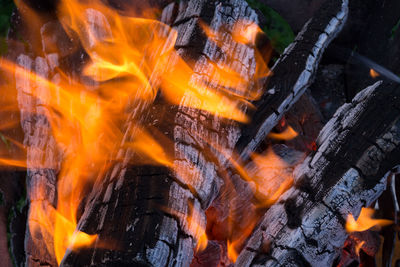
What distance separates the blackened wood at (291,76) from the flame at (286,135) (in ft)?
1.02

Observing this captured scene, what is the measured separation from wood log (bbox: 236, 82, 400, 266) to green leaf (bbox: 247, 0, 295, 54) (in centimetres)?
103

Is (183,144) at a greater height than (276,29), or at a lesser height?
lesser

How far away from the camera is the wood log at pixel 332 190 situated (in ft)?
4.83

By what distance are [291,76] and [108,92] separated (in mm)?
1237

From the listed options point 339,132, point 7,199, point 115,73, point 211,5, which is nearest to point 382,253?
point 339,132

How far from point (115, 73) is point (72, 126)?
0.47 meters

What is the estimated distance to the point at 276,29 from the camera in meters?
2.59

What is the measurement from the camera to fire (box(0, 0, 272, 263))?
172cm

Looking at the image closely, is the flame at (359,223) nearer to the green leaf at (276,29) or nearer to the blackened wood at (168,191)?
the blackened wood at (168,191)

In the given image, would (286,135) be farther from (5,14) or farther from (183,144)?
(5,14)

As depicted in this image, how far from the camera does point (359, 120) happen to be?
166 centimetres

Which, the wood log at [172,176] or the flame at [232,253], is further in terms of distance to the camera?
the flame at [232,253]

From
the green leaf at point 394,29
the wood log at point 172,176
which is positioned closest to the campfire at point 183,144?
the wood log at point 172,176

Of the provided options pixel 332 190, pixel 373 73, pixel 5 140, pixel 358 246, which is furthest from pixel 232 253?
pixel 373 73
